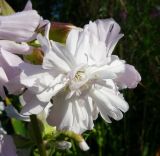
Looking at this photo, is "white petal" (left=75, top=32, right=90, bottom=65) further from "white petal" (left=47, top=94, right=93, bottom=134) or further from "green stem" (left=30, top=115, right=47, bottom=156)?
"green stem" (left=30, top=115, right=47, bottom=156)

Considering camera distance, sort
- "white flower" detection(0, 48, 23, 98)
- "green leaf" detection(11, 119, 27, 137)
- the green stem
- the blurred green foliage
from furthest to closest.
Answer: the blurred green foliage
"green leaf" detection(11, 119, 27, 137)
the green stem
"white flower" detection(0, 48, 23, 98)

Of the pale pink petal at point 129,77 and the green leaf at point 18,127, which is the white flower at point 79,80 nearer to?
the pale pink petal at point 129,77

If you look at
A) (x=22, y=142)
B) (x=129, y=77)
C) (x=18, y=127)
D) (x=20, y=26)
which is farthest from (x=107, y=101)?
(x=18, y=127)

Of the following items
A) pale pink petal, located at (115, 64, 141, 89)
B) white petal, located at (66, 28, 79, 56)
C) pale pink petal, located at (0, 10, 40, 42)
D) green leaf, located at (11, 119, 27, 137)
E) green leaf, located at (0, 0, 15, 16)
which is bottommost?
green leaf, located at (11, 119, 27, 137)

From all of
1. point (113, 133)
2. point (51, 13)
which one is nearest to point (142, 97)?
point (113, 133)

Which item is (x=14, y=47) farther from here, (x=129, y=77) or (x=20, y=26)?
(x=129, y=77)

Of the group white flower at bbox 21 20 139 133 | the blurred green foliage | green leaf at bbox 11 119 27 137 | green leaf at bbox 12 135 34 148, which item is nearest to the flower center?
white flower at bbox 21 20 139 133
